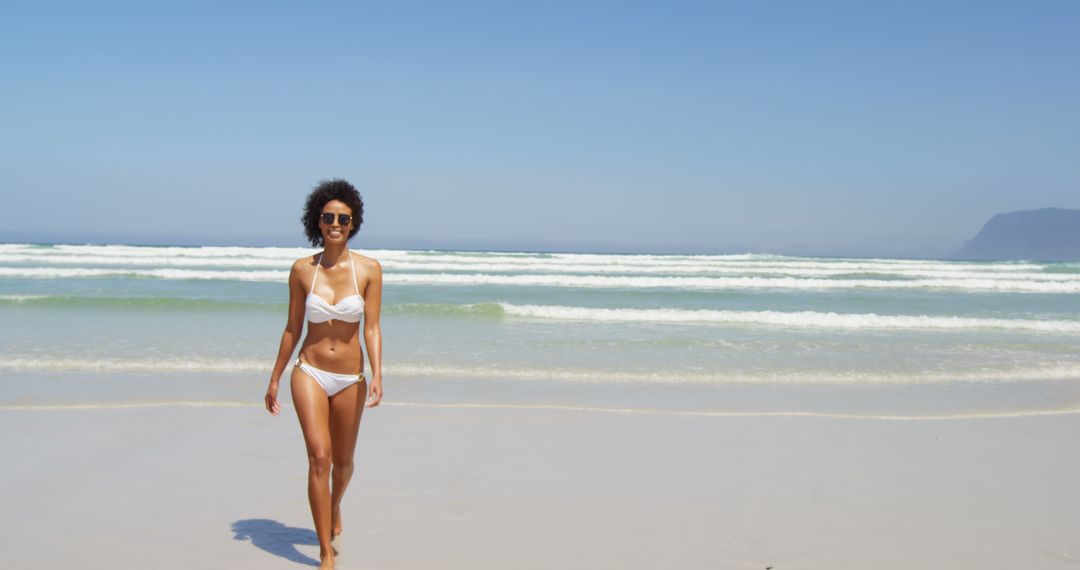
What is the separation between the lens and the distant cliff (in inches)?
5871

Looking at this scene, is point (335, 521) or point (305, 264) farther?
point (335, 521)

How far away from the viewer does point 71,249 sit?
40.4 m

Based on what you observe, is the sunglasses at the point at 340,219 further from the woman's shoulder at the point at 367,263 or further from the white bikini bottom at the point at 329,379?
the white bikini bottom at the point at 329,379

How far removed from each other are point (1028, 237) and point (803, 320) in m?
185

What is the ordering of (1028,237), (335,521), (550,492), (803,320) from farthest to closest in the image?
(1028,237) → (803,320) → (550,492) → (335,521)

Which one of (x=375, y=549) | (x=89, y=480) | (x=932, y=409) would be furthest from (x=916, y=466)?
(x=89, y=480)

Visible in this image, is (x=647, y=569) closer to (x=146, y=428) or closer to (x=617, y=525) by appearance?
(x=617, y=525)

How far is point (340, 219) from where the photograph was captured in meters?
3.94

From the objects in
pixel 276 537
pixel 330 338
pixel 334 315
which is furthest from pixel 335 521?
pixel 334 315

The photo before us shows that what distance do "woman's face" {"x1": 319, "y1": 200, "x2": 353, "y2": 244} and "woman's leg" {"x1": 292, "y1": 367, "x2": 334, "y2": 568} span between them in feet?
2.22

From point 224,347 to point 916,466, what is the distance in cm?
866

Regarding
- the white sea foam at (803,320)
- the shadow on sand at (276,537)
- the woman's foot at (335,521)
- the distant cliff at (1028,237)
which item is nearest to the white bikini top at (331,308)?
the woman's foot at (335,521)

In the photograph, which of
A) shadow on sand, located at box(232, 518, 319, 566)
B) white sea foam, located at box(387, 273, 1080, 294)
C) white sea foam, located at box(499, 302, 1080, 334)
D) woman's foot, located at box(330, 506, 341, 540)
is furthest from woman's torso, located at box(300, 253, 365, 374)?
white sea foam, located at box(387, 273, 1080, 294)

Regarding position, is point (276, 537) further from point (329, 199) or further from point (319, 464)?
point (329, 199)
